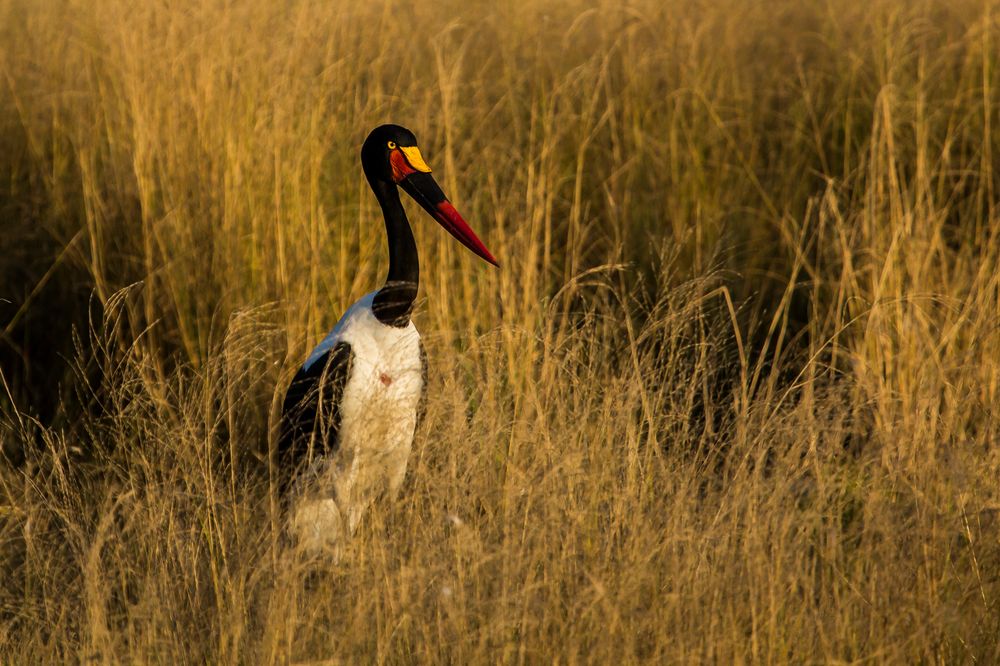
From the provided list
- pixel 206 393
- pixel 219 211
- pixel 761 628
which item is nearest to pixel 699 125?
pixel 219 211

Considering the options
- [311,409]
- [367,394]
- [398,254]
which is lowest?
[311,409]

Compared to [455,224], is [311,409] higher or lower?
lower

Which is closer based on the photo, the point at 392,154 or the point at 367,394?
the point at 367,394

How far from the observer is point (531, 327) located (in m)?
3.74

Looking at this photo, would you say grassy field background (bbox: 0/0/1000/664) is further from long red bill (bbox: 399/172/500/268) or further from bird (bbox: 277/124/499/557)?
long red bill (bbox: 399/172/500/268)

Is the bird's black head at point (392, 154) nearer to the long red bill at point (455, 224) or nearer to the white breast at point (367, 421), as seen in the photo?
the long red bill at point (455, 224)

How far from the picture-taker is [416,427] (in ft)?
11.4

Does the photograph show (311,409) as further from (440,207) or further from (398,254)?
(440,207)

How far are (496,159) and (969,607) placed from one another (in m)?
2.89

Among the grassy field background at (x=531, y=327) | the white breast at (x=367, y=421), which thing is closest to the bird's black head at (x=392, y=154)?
the white breast at (x=367, y=421)

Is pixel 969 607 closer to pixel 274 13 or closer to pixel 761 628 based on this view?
pixel 761 628

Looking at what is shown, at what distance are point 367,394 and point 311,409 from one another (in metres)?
0.30

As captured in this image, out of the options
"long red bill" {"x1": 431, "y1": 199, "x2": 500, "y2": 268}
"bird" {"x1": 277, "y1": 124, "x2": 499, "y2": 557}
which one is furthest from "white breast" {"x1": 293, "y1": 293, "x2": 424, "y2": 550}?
"long red bill" {"x1": 431, "y1": 199, "x2": 500, "y2": 268}

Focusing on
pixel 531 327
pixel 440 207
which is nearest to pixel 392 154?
pixel 440 207
